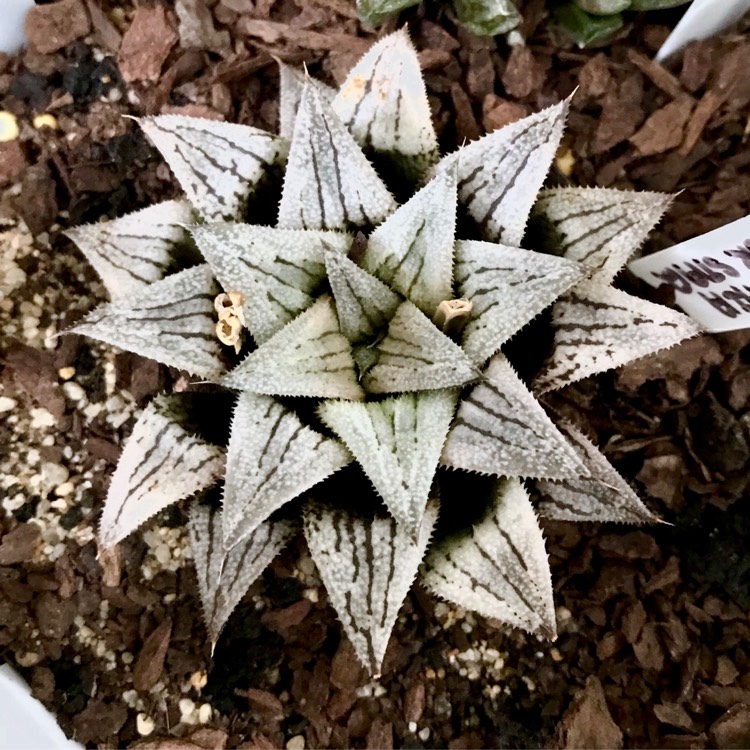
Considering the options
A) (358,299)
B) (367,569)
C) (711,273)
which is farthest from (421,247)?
(711,273)

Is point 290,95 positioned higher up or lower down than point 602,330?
higher up

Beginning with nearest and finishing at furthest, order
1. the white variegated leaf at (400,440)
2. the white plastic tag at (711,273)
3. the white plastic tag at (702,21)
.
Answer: the white variegated leaf at (400,440), the white plastic tag at (711,273), the white plastic tag at (702,21)

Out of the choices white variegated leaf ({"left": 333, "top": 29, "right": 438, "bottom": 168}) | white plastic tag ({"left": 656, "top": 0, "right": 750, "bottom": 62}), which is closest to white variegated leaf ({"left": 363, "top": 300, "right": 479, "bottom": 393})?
white variegated leaf ({"left": 333, "top": 29, "right": 438, "bottom": 168})

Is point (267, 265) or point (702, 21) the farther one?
point (702, 21)

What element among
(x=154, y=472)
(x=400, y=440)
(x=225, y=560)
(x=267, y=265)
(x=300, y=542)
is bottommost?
(x=300, y=542)

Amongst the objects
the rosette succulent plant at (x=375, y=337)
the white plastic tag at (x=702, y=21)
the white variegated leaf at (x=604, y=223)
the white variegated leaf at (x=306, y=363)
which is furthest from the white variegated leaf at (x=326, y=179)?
the white plastic tag at (x=702, y=21)

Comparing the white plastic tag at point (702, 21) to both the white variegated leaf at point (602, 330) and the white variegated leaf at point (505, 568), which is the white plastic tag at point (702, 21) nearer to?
the white variegated leaf at point (602, 330)

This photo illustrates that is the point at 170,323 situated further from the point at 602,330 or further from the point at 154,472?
the point at 602,330
